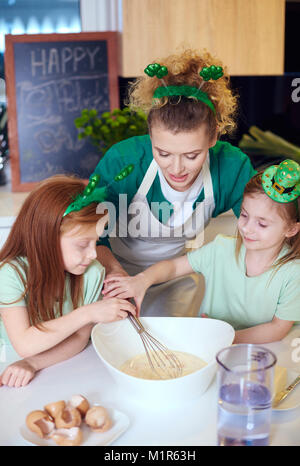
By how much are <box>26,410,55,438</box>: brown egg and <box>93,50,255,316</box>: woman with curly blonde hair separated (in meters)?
0.40

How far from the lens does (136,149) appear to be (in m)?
1.40

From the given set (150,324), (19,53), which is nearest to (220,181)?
(150,324)

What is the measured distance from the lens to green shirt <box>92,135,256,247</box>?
1391 mm

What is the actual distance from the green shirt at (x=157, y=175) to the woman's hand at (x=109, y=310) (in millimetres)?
402

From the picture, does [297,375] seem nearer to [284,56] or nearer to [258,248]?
[258,248]

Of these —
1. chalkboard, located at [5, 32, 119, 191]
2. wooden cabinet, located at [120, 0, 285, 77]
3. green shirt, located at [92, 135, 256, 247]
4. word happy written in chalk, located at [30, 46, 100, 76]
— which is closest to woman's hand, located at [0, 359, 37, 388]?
→ green shirt, located at [92, 135, 256, 247]

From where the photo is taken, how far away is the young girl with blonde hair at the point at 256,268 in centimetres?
116

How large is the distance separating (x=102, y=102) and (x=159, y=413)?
141 centimetres

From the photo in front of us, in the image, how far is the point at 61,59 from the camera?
6.43ft

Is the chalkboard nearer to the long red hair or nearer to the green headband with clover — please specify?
the long red hair

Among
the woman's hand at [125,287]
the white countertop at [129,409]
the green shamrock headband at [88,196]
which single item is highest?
the green shamrock headband at [88,196]

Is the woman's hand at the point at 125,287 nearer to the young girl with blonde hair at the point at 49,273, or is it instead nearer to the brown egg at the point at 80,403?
the young girl with blonde hair at the point at 49,273

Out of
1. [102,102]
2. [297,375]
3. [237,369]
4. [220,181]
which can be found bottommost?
[297,375]

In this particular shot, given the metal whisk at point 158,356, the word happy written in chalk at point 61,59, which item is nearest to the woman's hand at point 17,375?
the metal whisk at point 158,356
